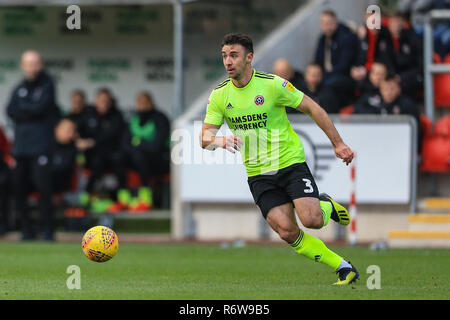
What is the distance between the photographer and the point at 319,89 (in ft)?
53.4

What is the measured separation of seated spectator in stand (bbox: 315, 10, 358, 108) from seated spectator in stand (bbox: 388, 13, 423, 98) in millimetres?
701

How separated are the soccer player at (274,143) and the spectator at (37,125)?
6.62m

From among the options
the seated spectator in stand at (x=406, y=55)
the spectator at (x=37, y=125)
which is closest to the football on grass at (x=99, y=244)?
the spectator at (x=37, y=125)

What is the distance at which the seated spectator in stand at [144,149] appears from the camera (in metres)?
17.2

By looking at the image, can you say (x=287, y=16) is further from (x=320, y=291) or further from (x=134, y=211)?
(x=320, y=291)

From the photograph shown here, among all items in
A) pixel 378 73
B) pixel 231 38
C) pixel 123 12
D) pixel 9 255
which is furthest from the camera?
pixel 123 12

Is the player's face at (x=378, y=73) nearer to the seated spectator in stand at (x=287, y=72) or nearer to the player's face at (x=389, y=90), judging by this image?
the player's face at (x=389, y=90)

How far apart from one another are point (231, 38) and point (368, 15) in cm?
813

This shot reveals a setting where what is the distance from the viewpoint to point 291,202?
9742 mm

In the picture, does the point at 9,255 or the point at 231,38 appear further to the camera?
the point at 9,255

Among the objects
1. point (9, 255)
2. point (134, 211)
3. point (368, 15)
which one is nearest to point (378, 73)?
point (368, 15)

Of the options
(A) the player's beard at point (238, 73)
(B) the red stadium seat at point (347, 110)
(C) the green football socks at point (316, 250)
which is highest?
(A) the player's beard at point (238, 73)

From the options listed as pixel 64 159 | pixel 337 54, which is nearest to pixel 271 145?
pixel 337 54

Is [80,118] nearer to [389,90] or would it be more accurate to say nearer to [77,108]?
[77,108]
